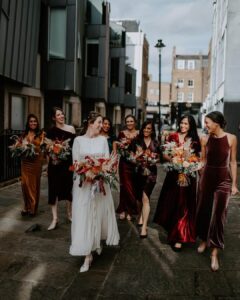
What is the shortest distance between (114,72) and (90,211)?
86.6 feet

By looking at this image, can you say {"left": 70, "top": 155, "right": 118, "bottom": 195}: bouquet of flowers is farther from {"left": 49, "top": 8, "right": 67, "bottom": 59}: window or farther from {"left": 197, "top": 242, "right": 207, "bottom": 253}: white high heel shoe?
{"left": 49, "top": 8, "right": 67, "bottom": 59}: window

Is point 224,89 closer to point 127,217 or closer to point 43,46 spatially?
point 43,46

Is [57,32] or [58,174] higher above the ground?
[57,32]

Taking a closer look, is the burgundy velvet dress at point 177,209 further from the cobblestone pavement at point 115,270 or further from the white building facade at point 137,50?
the white building facade at point 137,50

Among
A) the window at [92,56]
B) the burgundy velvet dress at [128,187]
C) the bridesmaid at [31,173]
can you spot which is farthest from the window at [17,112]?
the burgundy velvet dress at [128,187]

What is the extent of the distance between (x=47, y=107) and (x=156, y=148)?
13.4 m

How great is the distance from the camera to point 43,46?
18.3m

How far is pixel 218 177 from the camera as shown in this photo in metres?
5.34

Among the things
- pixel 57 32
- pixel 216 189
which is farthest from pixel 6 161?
pixel 57 32

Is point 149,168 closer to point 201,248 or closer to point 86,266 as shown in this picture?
point 201,248

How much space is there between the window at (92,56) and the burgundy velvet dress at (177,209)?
728 inches

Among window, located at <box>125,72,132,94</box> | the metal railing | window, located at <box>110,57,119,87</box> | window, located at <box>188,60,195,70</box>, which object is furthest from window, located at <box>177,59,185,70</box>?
the metal railing

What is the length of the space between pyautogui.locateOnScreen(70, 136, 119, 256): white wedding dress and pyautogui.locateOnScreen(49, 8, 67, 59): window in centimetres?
1424

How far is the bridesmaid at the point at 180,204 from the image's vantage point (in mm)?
5902
